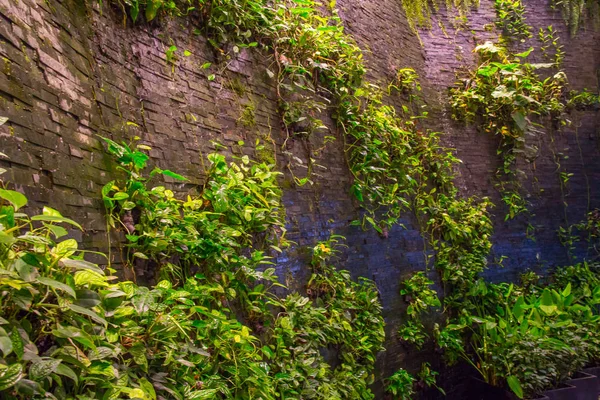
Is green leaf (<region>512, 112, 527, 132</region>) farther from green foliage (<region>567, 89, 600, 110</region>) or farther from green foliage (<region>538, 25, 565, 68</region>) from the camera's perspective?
green foliage (<region>538, 25, 565, 68</region>)

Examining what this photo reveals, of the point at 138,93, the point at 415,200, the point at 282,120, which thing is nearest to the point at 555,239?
the point at 415,200

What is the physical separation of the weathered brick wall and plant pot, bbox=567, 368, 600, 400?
123cm

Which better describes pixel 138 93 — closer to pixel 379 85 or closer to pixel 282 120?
pixel 282 120

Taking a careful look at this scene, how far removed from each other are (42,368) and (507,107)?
218 inches

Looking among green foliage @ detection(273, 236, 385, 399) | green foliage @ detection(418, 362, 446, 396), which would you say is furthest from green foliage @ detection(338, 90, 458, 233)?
green foliage @ detection(418, 362, 446, 396)

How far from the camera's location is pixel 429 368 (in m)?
4.46

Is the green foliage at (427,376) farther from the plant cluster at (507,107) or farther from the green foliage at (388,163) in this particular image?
the plant cluster at (507,107)

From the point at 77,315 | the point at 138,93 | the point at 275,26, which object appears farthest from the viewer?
the point at 275,26

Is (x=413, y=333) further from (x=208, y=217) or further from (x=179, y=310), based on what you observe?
(x=179, y=310)

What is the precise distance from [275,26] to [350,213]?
154 centimetres

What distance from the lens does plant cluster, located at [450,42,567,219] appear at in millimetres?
5660

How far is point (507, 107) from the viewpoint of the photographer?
5727mm

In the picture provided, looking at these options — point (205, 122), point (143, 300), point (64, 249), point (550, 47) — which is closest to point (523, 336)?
point (205, 122)

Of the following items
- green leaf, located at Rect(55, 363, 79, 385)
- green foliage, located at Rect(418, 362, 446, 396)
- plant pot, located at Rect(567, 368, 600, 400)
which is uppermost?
green leaf, located at Rect(55, 363, 79, 385)
